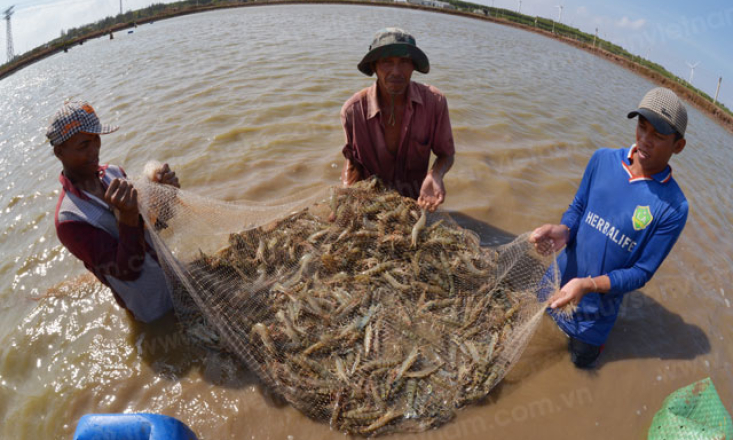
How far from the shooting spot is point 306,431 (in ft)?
9.23

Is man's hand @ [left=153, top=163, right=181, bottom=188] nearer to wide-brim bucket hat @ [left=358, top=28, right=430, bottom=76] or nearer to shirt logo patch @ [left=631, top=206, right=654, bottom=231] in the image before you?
wide-brim bucket hat @ [left=358, top=28, right=430, bottom=76]

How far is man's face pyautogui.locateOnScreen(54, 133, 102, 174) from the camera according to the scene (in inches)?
104

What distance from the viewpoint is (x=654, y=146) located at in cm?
256

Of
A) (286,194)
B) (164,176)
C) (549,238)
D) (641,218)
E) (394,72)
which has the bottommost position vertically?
(286,194)

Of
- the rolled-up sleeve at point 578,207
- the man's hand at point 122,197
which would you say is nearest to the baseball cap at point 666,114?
the rolled-up sleeve at point 578,207

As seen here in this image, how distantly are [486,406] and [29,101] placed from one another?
44.5 feet

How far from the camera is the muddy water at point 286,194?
302cm

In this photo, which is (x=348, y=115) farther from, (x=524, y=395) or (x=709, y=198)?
(x=709, y=198)

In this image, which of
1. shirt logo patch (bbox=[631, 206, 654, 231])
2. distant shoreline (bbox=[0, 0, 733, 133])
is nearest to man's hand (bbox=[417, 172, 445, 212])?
shirt logo patch (bbox=[631, 206, 654, 231])

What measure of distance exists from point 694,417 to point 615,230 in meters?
1.50

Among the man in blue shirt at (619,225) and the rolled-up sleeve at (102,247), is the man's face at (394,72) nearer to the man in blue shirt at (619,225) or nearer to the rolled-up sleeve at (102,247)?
the man in blue shirt at (619,225)

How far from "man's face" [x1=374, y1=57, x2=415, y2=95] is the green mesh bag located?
331cm

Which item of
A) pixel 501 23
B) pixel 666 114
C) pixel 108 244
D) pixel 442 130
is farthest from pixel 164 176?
pixel 501 23

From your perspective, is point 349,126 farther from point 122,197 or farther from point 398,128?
point 122,197
